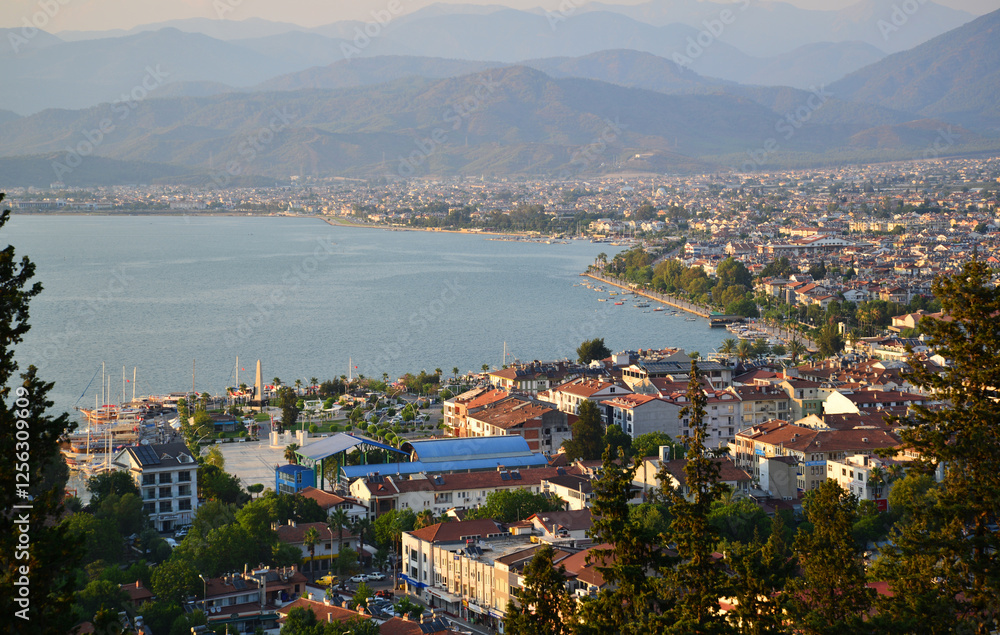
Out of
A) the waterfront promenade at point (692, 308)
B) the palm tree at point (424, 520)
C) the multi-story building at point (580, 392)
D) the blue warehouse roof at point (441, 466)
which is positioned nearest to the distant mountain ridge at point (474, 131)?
A: the waterfront promenade at point (692, 308)

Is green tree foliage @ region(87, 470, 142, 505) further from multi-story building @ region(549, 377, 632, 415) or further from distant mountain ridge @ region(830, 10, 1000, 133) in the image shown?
distant mountain ridge @ region(830, 10, 1000, 133)

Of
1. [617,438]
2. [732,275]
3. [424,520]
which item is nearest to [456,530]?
[424,520]

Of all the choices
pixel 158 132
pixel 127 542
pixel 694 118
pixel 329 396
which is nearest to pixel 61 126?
pixel 158 132

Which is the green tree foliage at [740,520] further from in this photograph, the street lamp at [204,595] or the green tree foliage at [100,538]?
the green tree foliage at [100,538]

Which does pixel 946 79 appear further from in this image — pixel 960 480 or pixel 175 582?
pixel 960 480

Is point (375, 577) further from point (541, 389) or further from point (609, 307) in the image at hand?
point (609, 307)

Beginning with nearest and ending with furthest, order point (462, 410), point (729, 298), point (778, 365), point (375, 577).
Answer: point (375, 577) → point (462, 410) → point (778, 365) → point (729, 298)
